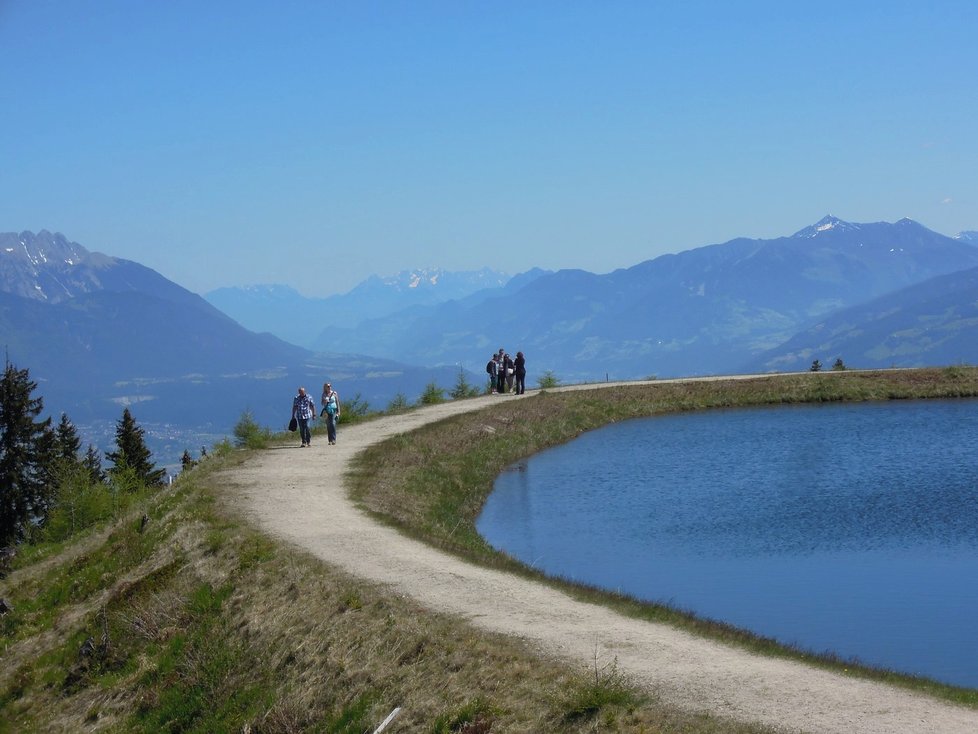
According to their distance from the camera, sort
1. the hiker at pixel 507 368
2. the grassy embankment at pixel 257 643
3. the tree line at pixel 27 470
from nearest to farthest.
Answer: the grassy embankment at pixel 257 643, the tree line at pixel 27 470, the hiker at pixel 507 368

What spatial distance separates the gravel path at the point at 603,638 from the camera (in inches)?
600

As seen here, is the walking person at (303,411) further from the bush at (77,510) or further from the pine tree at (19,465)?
the pine tree at (19,465)

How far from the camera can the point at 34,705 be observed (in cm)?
2606

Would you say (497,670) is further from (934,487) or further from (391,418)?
(391,418)

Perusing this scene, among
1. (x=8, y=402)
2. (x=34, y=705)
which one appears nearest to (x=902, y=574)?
(x=34, y=705)

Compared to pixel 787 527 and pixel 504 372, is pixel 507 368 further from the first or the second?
pixel 787 527

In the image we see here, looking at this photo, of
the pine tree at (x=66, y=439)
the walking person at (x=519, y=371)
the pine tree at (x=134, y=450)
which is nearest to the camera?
the walking person at (x=519, y=371)

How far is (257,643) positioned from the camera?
2277 cm

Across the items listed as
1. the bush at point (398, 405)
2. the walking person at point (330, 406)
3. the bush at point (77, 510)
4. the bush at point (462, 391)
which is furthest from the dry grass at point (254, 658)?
the bush at point (462, 391)

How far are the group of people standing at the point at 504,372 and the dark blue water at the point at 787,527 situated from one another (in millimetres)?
10976

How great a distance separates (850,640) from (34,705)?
748 inches

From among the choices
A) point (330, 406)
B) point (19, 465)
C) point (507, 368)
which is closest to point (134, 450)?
point (19, 465)

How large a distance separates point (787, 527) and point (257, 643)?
56.9ft

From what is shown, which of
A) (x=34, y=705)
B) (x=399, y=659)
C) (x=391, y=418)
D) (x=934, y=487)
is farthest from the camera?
(x=391, y=418)
